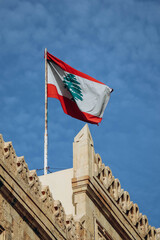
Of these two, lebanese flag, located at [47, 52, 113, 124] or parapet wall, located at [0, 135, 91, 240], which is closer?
parapet wall, located at [0, 135, 91, 240]

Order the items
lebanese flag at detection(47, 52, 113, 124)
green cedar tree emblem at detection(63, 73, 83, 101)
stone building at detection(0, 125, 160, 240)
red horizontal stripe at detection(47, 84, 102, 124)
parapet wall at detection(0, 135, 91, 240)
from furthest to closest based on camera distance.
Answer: green cedar tree emblem at detection(63, 73, 83, 101) → lebanese flag at detection(47, 52, 113, 124) → red horizontal stripe at detection(47, 84, 102, 124) → stone building at detection(0, 125, 160, 240) → parapet wall at detection(0, 135, 91, 240)

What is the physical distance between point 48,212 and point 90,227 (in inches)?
143

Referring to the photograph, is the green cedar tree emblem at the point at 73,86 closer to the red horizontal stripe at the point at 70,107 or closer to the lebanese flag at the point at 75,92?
the lebanese flag at the point at 75,92

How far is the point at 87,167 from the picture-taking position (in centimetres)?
2841

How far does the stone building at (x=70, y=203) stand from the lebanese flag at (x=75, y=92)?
4.87 meters

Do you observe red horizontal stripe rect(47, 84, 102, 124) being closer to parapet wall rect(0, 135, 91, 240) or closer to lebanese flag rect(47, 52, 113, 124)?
lebanese flag rect(47, 52, 113, 124)

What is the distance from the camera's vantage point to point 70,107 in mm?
34625

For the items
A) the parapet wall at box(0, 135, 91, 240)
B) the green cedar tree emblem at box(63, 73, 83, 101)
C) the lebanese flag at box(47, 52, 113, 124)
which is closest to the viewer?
the parapet wall at box(0, 135, 91, 240)

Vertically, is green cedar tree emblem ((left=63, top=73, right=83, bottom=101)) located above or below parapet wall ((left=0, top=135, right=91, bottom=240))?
above

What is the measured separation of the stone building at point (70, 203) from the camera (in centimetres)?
A: 2191

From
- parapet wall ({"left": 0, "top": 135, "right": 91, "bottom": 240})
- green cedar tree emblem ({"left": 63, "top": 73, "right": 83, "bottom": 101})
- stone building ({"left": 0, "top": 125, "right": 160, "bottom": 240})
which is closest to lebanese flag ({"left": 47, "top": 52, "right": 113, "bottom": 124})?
green cedar tree emblem ({"left": 63, "top": 73, "right": 83, "bottom": 101})

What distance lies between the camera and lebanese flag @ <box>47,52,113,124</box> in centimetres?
3475

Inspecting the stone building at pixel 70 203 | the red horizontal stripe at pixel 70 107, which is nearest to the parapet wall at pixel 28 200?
the stone building at pixel 70 203

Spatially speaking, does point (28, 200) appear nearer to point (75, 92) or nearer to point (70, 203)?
point (70, 203)
